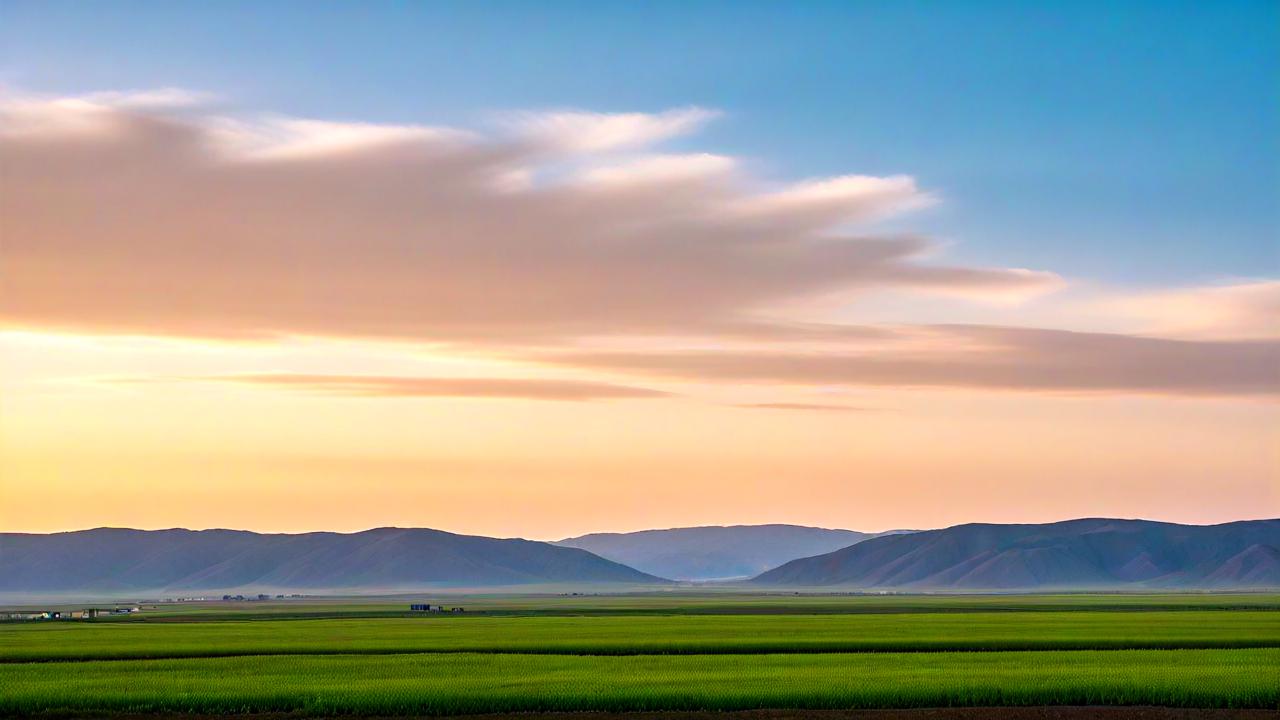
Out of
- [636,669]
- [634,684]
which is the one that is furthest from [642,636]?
[634,684]

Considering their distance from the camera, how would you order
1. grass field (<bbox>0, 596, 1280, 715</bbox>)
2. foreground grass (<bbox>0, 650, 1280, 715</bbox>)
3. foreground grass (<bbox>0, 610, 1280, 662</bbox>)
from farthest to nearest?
foreground grass (<bbox>0, 610, 1280, 662</bbox>), grass field (<bbox>0, 596, 1280, 715</bbox>), foreground grass (<bbox>0, 650, 1280, 715</bbox>)

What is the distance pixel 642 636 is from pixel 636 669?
27.1 m

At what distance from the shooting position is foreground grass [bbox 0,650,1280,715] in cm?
4409

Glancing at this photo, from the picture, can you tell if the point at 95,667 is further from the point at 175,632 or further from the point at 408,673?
the point at 175,632

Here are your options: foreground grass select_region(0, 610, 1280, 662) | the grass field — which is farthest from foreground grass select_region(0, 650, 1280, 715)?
foreground grass select_region(0, 610, 1280, 662)

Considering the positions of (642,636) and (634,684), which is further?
(642,636)

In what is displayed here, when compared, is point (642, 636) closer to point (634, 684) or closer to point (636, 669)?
point (636, 669)

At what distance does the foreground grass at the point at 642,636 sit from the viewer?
70125mm

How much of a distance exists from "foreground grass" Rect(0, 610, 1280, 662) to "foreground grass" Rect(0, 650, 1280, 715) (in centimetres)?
1162

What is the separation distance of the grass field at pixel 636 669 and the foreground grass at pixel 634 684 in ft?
0.25

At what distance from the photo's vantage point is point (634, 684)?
1864 inches

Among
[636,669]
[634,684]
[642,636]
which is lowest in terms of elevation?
[634,684]

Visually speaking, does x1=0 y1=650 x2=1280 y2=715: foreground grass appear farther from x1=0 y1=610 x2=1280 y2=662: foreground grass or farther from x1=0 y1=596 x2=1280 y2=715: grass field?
x1=0 y1=610 x2=1280 y2=662: foreground grass

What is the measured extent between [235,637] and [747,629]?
28.6 m
